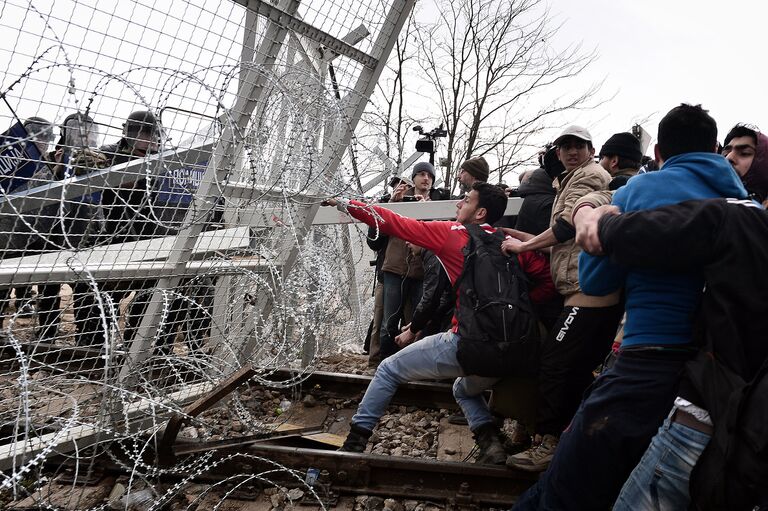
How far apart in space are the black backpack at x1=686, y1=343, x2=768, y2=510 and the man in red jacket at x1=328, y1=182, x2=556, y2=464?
5.60ft

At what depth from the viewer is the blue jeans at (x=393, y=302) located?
5.61 meters

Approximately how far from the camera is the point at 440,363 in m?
3.38

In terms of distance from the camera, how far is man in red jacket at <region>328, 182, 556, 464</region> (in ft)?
11.2

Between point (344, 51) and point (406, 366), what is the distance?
7.27 ft

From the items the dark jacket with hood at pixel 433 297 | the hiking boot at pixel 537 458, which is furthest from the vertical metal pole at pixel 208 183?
the hiking boot at pixel 537 458

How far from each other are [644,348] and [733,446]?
1.37ft

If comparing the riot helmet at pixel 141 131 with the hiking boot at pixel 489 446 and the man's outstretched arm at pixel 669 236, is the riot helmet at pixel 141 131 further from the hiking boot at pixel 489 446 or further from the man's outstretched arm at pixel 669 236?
the hiking boot at pixel 489 446

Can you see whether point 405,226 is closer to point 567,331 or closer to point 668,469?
point 567,331

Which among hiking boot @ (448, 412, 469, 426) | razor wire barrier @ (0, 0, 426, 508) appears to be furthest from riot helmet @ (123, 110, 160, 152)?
hiking boot @ (448, 412, 469, 426)

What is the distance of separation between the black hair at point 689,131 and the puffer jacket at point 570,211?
99 cm

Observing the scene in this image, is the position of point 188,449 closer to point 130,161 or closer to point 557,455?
point 130,161

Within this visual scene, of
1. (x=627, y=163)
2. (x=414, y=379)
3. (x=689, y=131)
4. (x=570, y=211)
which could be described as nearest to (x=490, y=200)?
(x=570, y=211)

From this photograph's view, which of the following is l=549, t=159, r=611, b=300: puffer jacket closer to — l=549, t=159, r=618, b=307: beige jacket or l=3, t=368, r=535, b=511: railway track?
l=549, t=159, r=618, b=307: beige jacket

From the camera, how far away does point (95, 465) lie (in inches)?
129
